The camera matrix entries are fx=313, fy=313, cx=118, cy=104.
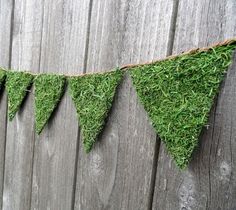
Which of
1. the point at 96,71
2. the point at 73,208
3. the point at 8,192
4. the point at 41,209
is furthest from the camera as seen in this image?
the point at 8,192

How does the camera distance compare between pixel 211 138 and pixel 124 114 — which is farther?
pixel 124 114

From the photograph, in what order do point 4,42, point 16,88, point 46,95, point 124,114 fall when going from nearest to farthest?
point 124,114
point 46,95
point 16,88
point 4,42

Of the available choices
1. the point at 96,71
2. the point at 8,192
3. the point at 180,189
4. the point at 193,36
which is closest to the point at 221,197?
the point at 180,189

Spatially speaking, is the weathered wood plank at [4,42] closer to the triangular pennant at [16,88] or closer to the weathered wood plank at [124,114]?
→ the triangular pennant at [16,88]

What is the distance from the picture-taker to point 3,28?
47.9 inches

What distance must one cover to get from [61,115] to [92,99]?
0.22 m

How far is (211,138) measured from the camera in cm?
62

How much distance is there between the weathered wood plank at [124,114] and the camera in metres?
0.72

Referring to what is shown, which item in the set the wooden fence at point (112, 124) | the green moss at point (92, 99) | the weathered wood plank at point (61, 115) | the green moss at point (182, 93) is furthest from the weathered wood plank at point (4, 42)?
the green moss at point (182, 93)

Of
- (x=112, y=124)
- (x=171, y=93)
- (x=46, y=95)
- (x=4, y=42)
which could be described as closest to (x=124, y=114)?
(x=112, y=124)

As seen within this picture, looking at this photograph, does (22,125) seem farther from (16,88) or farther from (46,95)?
(46,95)

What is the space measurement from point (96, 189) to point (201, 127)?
417mm

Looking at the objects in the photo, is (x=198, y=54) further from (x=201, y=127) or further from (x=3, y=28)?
(x=3, y=28)

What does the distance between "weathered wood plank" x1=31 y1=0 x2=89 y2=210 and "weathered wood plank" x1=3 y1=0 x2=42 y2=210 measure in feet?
0.16
